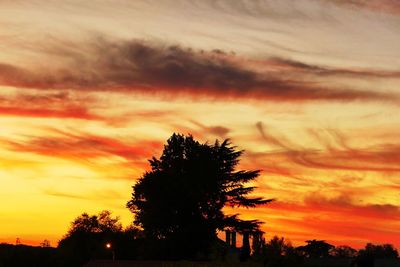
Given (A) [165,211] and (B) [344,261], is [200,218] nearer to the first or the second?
(A) [165,211]

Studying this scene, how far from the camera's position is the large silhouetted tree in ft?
334

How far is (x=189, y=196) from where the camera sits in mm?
104125

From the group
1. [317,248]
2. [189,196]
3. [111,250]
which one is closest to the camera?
[189,196]

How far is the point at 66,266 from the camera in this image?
107000mm

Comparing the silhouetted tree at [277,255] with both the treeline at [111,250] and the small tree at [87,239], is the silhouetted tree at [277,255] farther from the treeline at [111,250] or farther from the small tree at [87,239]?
the small tree at [87,239]

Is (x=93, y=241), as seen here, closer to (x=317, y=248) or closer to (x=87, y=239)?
(x=87, y=239)

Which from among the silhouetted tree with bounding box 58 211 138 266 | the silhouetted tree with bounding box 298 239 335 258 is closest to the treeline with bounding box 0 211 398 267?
the silhouetted tree with bounding box 58 211 138 266

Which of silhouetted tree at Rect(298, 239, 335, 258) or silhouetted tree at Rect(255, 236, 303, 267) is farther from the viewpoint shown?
silhouetted tree at Rect(298, 239, 335, 258)

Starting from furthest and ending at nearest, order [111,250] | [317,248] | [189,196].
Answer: [317,248]
[111,250]
[189,196]

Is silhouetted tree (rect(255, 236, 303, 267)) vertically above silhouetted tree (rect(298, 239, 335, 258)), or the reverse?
silhouetted tree (rect(298, 239, 335, 258))

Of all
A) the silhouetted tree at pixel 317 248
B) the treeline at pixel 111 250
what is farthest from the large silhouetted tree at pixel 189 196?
the silhouetted tree at pixel 317 248

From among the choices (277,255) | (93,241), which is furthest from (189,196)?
(93,241)

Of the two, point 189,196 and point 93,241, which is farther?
point 93,241

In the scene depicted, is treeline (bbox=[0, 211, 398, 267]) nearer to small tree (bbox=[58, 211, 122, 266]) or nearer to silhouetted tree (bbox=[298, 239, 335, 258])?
small tree (bbox=[58, 211, 122, 266])
